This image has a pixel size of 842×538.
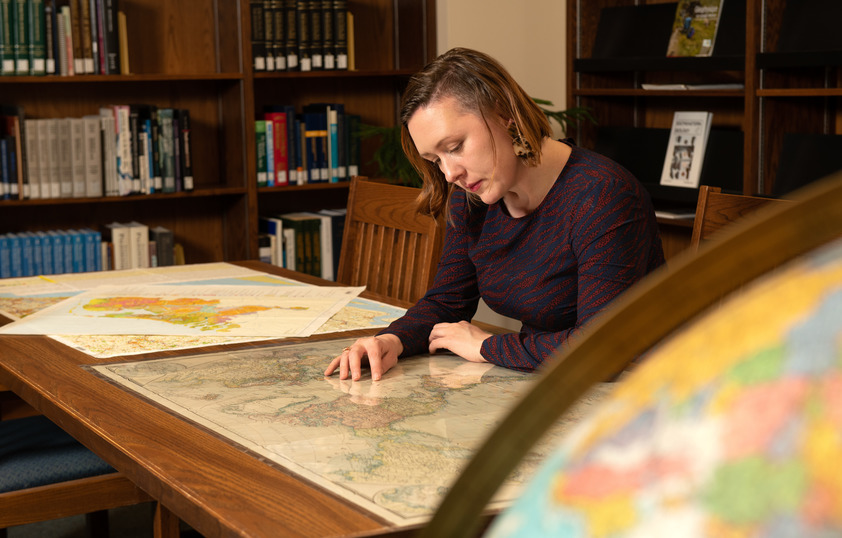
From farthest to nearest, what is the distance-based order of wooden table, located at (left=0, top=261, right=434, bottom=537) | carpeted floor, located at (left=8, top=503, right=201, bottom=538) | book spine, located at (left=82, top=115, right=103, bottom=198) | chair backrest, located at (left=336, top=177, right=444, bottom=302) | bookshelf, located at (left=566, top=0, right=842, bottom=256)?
book spine, located at (left=82, top=115, right=103, bottom=198), bookshelf, located at (left=566, top=0, right=842, bottom=256), carpeted floor, located at (left=8, top=503, right=201, bottom=538), chair backrest, located at (left=336, top=177, right=444, bottom=302), wooden table, located at (left=0, top=261, right=434, bottom=537)

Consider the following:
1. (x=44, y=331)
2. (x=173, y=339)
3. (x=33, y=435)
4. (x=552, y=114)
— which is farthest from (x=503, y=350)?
(x=552, y=114)

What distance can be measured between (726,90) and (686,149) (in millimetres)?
273

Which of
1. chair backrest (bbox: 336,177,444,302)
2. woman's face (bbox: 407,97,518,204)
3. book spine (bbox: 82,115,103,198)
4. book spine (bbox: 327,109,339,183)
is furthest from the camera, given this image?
book spine (bbox: 327,109,339,183)

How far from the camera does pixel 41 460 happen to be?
67.0 inches

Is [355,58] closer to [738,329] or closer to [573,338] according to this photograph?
[573,338]

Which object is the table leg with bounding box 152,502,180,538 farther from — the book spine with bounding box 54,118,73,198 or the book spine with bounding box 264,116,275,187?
the book spine with bounding box 264,116,275,187

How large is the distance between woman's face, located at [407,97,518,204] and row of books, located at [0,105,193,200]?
2.22 metres

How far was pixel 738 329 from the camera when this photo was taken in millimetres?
240

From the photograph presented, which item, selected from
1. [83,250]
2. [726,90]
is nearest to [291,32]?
[83,250]

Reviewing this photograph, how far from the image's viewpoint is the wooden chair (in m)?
1.61

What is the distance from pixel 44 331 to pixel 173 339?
0.25m

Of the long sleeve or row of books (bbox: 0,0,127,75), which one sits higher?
row of books (bbox: 0,0,127,75)

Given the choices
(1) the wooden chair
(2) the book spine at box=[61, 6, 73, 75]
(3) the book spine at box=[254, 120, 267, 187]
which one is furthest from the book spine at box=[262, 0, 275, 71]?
(1) the wooden chair

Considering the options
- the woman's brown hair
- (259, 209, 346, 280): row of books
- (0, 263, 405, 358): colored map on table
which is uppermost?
the woman's brown hair
